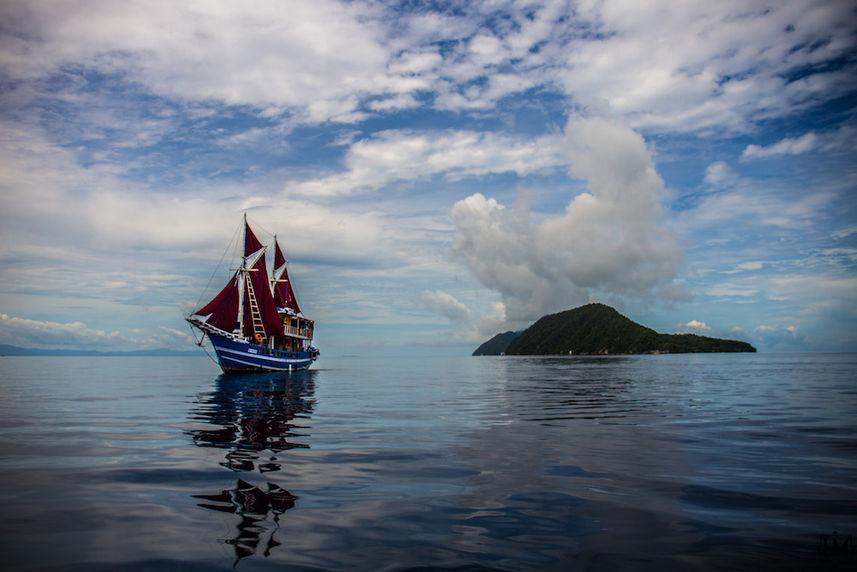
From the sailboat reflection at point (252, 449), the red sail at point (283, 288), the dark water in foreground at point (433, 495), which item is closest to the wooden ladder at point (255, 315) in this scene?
the red sail at point (283, 288)

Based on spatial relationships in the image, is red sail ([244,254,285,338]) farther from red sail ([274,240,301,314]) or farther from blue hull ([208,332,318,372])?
red sail ([274,240,301,314])

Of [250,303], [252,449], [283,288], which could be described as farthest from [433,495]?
[283,288]

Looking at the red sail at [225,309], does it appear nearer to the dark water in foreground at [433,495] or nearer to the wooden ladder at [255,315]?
the wooden ladder at [255,315]

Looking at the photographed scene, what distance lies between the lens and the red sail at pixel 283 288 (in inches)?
4242

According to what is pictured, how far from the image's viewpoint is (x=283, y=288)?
11175 centimetres

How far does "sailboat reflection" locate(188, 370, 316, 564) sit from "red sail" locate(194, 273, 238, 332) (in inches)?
1918

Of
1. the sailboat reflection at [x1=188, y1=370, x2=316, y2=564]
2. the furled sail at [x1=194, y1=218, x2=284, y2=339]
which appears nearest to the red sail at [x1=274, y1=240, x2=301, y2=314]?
the furled sail at [x1=194, y1=218, x2=284, y2=339]

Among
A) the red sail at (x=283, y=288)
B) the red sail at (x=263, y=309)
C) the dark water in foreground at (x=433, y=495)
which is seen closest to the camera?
the dark water in foreground at (x=433, y=495)

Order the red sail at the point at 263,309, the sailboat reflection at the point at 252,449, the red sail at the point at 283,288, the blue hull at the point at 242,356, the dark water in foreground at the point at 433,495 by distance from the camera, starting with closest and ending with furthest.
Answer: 1. the dark water in foreground at the point at 433,495
2. the sailboat reflection at the point at 252,449
3. the blue hull at the point at 242,356
4. the red sail at the point at 263,309
5. the red sail at the point at 283,288

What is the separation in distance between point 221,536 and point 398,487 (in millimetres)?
3621

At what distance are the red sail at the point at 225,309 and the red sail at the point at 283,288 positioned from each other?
2814 centimetres

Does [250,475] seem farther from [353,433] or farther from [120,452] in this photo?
[353,433]

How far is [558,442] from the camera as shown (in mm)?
14367

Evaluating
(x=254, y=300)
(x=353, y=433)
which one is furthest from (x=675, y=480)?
(x=254, y=300)
